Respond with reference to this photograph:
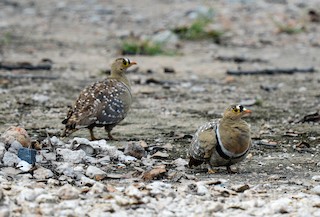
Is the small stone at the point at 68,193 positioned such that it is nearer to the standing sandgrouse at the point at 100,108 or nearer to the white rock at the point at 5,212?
the white rock at the point at 5,212

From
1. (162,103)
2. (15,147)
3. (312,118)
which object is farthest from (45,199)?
(162,103)

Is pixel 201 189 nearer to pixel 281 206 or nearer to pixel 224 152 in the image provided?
pixel 281 206

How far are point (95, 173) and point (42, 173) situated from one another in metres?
0.44

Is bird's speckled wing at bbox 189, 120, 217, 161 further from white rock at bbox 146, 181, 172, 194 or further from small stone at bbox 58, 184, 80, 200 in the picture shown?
small stone at bbox 58, 184, 80, 200

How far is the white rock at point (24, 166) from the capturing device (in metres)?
7.46

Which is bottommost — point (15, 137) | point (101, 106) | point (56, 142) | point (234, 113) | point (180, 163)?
point (180, 163)

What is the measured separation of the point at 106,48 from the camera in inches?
662

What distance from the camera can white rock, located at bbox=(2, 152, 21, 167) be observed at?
7.58 meters

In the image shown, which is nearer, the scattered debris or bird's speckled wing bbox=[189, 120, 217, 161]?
bird's speckled wing bbox=[189, 120, 217, 161]

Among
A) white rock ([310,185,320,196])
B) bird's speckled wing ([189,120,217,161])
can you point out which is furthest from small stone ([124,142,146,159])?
white rock ([310,185,320,196])

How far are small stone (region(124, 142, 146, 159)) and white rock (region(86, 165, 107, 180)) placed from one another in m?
0.80

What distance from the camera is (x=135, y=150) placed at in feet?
27.6

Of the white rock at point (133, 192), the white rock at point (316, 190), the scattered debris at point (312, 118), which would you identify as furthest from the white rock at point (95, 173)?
the scattered debris at point (312, 118)

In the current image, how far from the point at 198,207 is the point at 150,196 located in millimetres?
384
